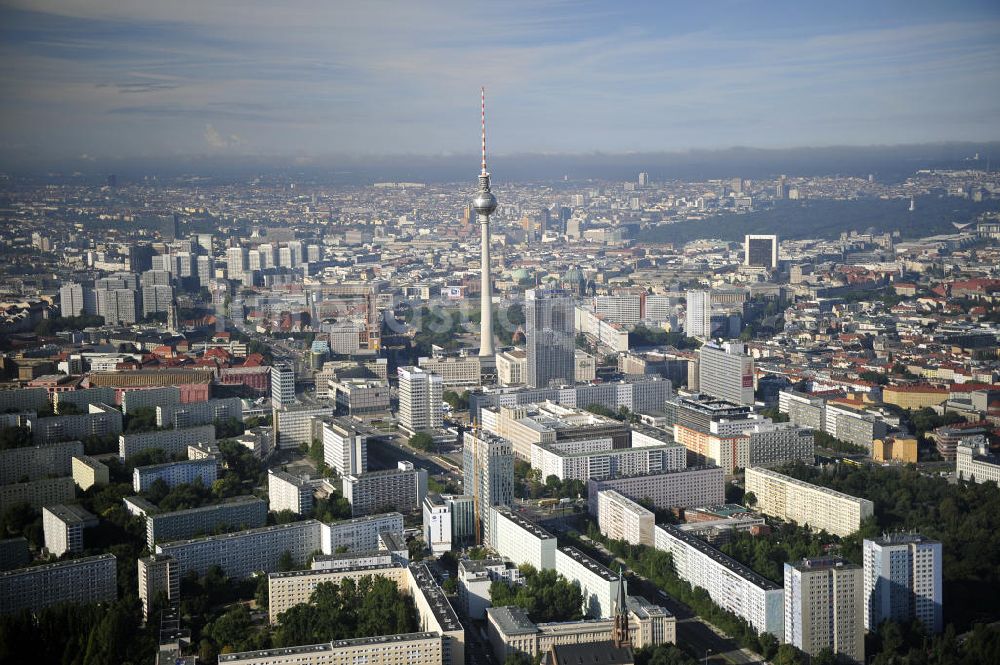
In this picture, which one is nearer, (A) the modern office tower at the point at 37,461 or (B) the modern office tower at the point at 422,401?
(A) the modern office tower at the point at 37,461

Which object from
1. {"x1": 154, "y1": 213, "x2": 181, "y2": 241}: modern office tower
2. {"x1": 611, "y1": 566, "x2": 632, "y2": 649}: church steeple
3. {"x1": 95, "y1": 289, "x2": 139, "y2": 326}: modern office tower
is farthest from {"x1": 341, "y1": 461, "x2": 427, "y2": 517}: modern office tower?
{"x1": 154, "y1": 213, "x2": 181, "y2": 241}: modern office tower

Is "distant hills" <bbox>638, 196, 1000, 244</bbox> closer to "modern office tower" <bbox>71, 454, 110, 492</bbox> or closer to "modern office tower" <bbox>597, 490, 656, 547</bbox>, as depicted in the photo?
"modern office tower" <bbox>597, 490, 656, 547</bbox>

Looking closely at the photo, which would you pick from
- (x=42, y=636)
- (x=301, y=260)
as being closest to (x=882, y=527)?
(x=42, y=636)

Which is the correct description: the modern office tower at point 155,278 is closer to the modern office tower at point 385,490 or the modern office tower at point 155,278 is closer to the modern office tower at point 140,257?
the modern office tower at point 140,257

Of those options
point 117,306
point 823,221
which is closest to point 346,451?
point 117,306

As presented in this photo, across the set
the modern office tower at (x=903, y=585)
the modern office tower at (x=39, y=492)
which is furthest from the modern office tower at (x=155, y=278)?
the modern office tower at (x=903, y=585)

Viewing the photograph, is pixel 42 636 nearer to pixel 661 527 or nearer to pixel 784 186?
pixel 661 527
